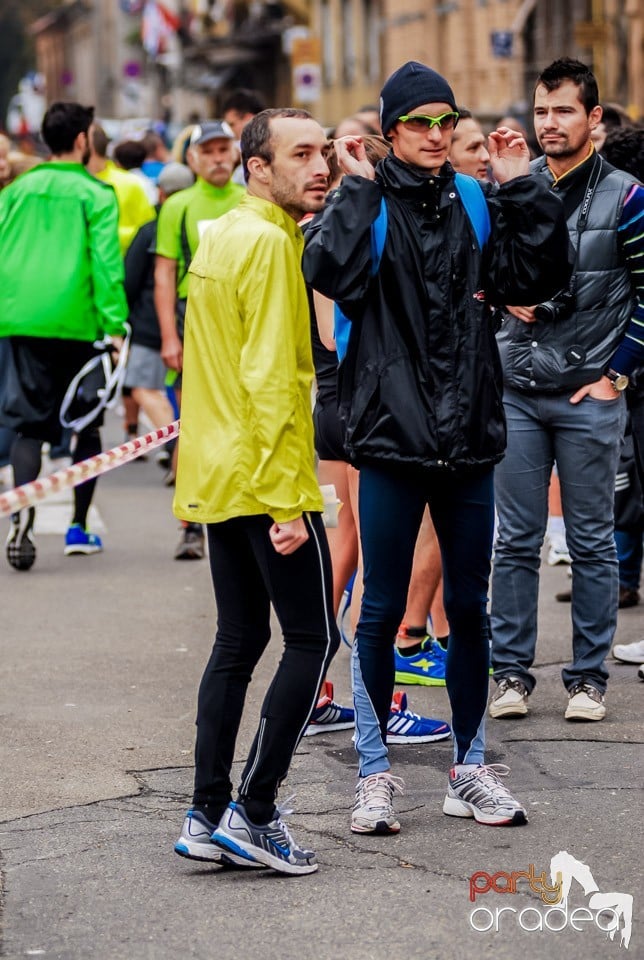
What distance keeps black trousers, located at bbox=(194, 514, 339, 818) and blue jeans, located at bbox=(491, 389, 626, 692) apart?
1616 mm

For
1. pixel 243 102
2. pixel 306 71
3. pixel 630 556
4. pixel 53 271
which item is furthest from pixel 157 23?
pixel 630 556

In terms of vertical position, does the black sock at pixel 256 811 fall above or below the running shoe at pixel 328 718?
above

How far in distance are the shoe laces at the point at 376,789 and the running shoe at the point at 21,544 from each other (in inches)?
176

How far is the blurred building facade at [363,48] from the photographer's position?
2852cm

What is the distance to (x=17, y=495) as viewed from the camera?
15.5 feet

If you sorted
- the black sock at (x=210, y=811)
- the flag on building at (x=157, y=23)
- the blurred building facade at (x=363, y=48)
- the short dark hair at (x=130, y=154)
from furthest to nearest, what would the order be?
the flag on building at (x=157, y=23) → the blurred building facade at (x=363, y=48) → the short dark hair at (x=130, y=154) → the black sock at (x=210, y=811)

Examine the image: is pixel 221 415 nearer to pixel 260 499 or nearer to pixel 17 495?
pixel 260 499

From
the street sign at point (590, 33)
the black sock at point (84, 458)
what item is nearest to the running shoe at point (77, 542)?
the black sock at point (84, 458)

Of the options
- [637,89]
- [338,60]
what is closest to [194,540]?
[637,89]

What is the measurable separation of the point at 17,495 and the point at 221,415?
2.07 ft

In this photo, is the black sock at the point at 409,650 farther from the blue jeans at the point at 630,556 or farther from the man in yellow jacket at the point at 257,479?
the man in yellow jacket at the point at 257,479

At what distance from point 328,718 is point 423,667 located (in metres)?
0.79

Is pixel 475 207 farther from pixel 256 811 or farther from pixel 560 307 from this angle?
pixel 256 811

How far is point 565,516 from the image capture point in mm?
6148
